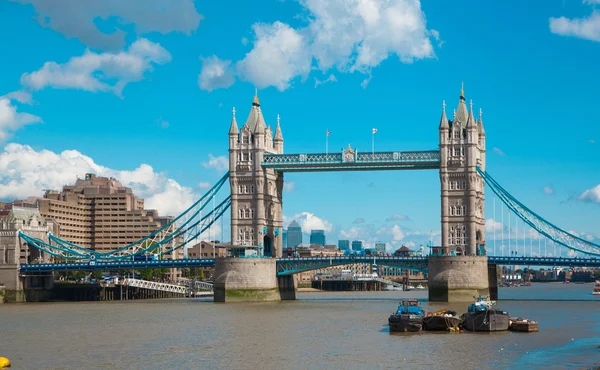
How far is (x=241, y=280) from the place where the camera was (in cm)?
12012

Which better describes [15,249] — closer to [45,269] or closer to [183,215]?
[45,269]

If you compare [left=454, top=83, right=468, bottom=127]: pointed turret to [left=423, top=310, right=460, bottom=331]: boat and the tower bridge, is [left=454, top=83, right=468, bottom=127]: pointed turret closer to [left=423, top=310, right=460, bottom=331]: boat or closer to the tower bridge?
the tower bridge

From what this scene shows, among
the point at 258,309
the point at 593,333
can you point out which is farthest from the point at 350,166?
the point at 593,333

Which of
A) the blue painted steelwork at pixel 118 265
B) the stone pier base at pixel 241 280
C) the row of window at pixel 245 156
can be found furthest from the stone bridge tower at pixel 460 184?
the blue painted steelwork at pixel 118 265

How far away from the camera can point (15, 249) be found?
458ft

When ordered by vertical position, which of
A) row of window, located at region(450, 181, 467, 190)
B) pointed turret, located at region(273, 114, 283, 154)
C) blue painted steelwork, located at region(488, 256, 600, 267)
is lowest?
blue painted steelwork, located at region(488, 256, 600, 267)

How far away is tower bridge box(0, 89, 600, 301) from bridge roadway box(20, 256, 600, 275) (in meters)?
0.13

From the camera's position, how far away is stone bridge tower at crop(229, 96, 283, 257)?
133m

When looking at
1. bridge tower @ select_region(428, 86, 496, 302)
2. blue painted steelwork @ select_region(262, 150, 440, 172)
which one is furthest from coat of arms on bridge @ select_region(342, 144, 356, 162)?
bridge tower @ select_region(428, 86, 496, 302)

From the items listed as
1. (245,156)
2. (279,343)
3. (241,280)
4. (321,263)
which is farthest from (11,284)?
(279,343)

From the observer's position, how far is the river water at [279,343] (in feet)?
181

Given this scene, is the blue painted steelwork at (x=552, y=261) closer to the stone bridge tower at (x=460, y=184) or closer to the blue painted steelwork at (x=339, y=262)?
the stone bridge tower at (x=460, y=184)

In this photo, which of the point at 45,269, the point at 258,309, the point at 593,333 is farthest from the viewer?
the point at 45,269

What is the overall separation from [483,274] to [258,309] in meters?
28.1
